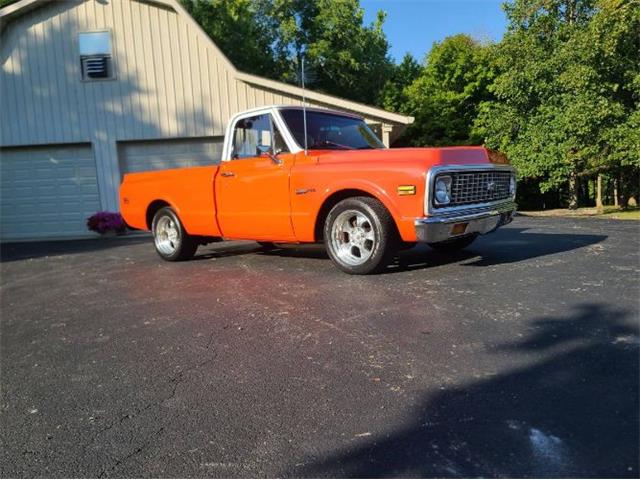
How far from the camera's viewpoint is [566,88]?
1555 centimetres

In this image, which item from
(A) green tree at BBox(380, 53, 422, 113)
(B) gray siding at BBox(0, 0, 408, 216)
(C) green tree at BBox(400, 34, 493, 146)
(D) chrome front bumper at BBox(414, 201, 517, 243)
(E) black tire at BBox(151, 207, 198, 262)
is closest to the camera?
(D) chrome front bumper at BBox(414, 201, 517, 243)

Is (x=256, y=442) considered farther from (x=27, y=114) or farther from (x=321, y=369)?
(x=27, y=114)

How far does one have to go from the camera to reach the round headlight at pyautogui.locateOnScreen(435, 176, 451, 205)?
16.0 ft

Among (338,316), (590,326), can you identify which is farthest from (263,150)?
(590,326)

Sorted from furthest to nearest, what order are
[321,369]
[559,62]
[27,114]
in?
1. [559,62]
2. [27,114]
3. [321,369]

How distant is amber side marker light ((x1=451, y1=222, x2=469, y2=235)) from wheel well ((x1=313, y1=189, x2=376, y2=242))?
0.88 metres

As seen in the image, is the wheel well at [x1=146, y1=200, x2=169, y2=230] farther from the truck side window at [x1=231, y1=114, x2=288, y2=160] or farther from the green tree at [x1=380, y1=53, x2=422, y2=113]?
the green tree at [x1=380, y1=53, x2=422, y2=113]

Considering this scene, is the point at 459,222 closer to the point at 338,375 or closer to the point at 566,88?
the point at 338,375

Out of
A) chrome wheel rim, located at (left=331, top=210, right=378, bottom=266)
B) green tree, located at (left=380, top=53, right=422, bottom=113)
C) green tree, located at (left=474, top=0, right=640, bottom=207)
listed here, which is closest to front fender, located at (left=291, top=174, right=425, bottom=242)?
chrome wheel rim, located at (left=331, top=210, right=378, bottom=266)

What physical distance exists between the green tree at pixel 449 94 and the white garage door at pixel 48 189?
14903mm

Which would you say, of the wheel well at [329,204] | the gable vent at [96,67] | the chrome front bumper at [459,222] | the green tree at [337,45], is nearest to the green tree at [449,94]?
the green tree at [337,45]

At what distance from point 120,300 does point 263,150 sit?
2.37 m

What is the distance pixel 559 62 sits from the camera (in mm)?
16000

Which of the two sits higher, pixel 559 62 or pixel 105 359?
pixel 559 62
